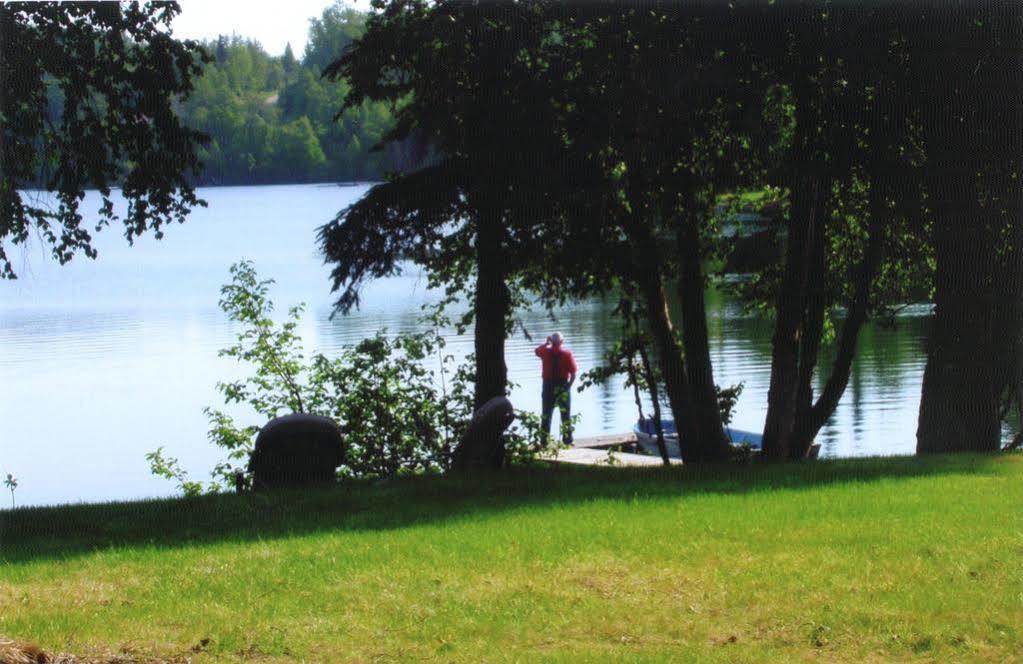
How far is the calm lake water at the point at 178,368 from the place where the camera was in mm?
20359

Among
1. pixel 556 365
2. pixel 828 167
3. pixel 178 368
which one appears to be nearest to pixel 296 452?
pixel 828 167

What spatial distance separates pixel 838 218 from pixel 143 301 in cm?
2807

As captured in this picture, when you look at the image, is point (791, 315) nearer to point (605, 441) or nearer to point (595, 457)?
point (595, 457)

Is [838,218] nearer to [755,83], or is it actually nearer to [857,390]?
[755,83]

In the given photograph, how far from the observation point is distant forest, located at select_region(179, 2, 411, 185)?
1644cm

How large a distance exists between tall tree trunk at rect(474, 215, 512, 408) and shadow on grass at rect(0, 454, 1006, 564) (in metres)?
2.52

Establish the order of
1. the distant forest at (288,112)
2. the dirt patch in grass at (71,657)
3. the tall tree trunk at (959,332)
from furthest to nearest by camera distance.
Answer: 1. the distant forest at (288,112)
2. the tall tree trunk at (959,332)
3. the dirt patch in grass at (71,657)

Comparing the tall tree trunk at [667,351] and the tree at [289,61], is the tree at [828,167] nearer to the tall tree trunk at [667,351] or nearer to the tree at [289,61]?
the tall tree trunk at [667,351]

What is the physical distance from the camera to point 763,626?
5613mm

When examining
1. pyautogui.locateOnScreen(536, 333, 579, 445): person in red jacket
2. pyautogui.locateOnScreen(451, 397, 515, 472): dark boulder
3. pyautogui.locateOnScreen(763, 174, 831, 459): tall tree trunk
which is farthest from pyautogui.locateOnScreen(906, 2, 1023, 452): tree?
pyautogui.locateOnScreen(536, 333, 579, 445): person in red jacket

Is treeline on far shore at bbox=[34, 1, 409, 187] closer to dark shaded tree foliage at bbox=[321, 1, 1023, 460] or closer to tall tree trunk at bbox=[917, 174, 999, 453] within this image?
dark shaded tree foliage at bbox=[321, 1, 1023, 460]

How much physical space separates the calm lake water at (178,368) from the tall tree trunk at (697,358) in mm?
2360

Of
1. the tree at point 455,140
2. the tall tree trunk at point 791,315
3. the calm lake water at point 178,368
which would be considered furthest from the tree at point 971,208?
the tree at point 455,140

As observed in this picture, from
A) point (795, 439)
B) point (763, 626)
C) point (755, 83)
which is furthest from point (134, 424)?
point (763, 626)
